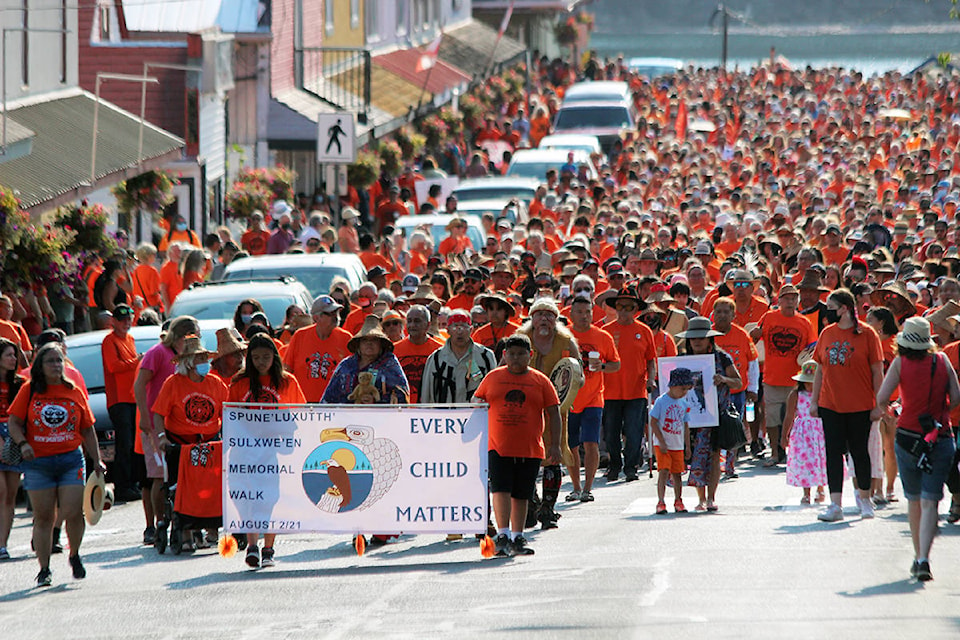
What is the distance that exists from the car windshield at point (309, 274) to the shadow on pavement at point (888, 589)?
414 inches

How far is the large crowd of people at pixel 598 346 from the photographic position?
13.0 metres

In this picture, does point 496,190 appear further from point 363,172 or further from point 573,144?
point 573,144

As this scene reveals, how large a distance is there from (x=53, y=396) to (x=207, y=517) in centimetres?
138

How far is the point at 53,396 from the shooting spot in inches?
492

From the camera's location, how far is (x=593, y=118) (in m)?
48.2

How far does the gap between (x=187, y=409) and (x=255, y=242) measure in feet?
44.9

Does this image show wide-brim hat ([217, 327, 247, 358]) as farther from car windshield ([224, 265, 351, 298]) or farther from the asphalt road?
car windshield ([224, 265, 351, 298])

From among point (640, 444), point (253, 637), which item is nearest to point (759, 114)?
point (640, 444)

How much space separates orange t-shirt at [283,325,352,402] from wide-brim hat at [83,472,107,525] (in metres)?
3.02

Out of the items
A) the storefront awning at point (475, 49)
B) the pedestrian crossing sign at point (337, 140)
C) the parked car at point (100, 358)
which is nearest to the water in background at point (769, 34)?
the storefront awning at point (475, 49)

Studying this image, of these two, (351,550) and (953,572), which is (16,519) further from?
(953,572)

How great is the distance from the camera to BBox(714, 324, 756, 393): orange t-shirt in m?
17.5

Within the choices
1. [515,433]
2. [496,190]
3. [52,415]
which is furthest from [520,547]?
[496,190]

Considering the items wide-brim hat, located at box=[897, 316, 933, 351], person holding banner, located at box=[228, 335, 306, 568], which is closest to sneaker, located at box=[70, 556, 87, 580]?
person holding banner, located at box=[228, 335, 306, 568]
